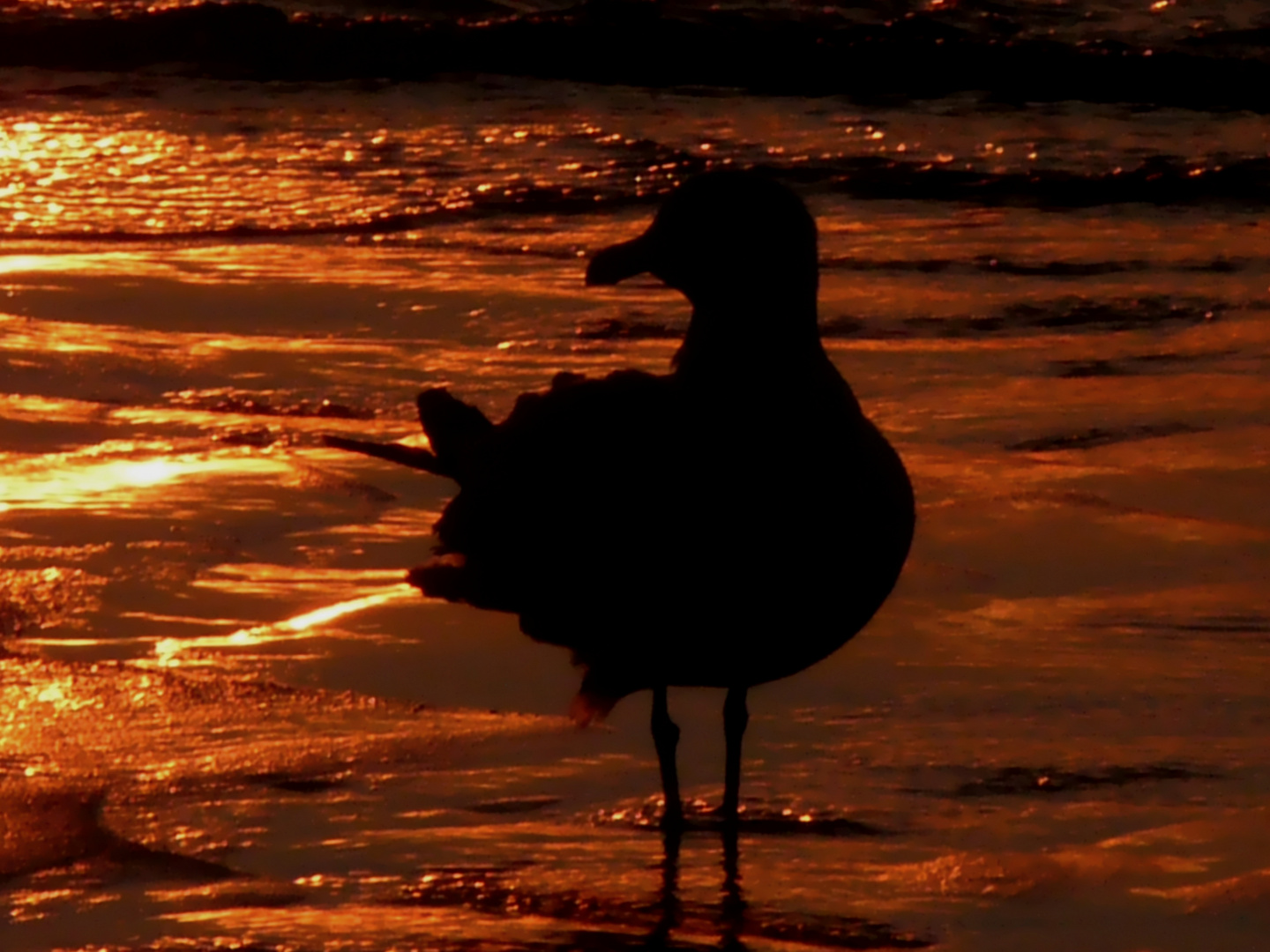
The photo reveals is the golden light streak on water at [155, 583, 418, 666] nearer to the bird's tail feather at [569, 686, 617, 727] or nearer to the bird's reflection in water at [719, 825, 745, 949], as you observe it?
the bird's tail feather at [569, 686, 617, 727]

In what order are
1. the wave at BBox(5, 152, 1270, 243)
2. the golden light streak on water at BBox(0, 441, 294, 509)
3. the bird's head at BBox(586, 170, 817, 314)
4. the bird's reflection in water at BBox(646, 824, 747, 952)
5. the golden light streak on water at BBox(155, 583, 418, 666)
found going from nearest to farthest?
the bird's reflection in water at BBox(646, 824, 747, 952)
the bird's head at BBox(586, 170, 817, 314)
the golden light streak on water at BBox(155, 583, 418, 666)
the golden light streak on water at BBox(0, 441, 294, 509)
the wave at BBox(5, 152, 1270, 243)

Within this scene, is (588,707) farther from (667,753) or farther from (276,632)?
(276,632)

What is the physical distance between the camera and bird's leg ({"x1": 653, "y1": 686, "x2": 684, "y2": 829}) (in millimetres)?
3764

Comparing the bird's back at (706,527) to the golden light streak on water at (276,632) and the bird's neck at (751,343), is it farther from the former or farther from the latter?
the golden light streak on water at (276,632)

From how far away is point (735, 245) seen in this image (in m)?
3.72

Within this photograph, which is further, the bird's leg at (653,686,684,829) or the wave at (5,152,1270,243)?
the wave at (5,152,1270,243)

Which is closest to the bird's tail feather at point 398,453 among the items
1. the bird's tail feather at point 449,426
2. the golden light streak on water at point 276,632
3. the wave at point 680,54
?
the bird's tail feather at point 449,426

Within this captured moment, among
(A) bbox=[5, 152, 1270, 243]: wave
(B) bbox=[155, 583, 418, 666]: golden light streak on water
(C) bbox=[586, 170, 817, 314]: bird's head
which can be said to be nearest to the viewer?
(C) bbox=[586, 170, 817, 314]: bird's head

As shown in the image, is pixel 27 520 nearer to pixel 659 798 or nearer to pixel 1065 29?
pixel 659 798

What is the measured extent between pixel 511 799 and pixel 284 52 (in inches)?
373

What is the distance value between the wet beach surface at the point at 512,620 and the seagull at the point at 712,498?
130 millimetres

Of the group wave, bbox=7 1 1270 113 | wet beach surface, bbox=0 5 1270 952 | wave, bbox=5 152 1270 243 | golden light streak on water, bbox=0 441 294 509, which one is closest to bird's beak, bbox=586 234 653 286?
wet beach surface, bbox=0 5 1270 952

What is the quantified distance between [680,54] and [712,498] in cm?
993

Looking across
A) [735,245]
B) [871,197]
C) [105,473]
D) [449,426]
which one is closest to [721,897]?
[735,245]
